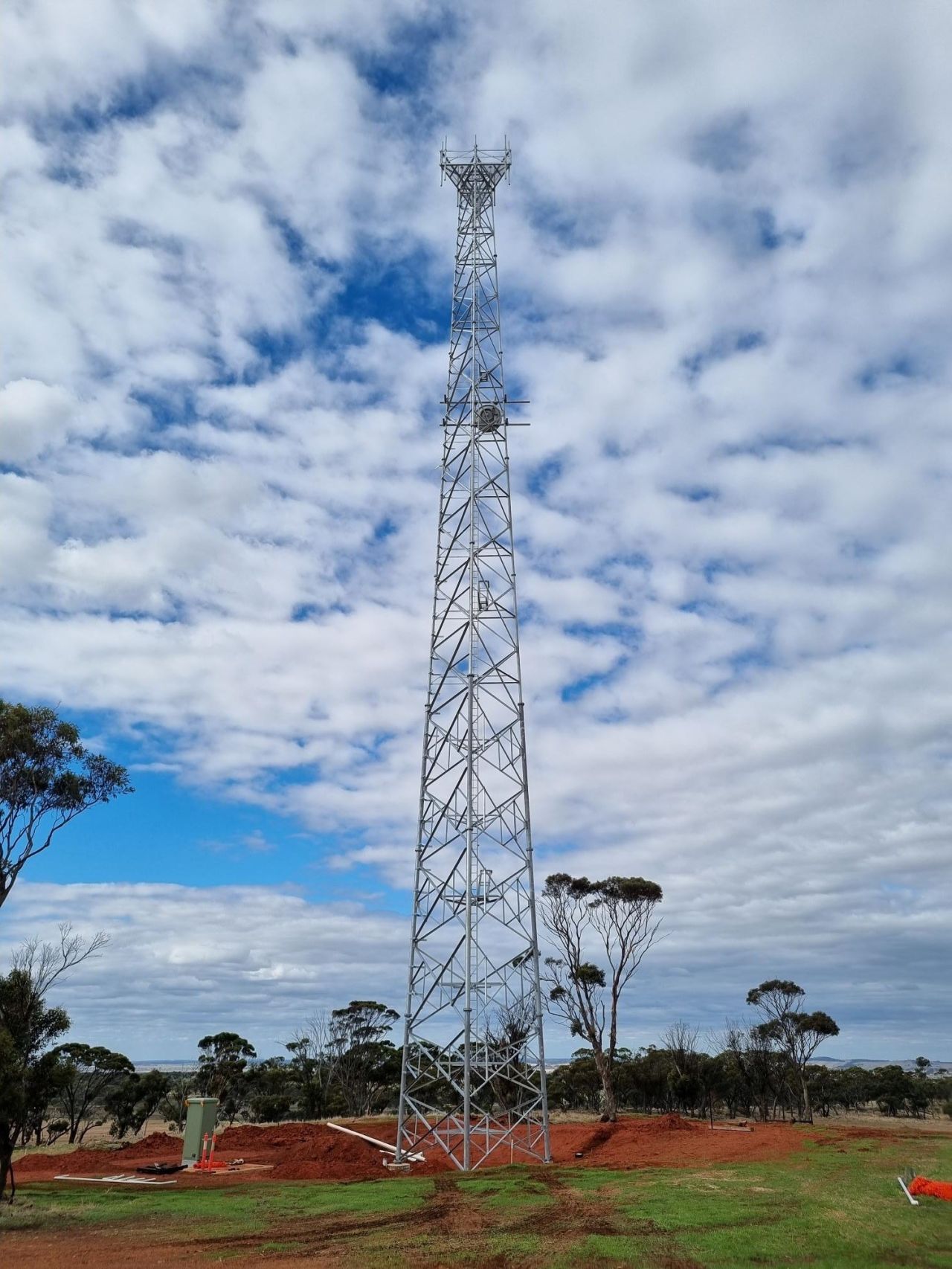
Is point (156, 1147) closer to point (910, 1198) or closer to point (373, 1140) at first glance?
point (373, 1140)

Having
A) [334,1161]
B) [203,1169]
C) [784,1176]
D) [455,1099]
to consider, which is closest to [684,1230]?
[784,1176]

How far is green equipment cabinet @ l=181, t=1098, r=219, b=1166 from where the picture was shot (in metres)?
24.2

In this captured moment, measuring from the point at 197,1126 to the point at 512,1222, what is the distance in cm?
1240

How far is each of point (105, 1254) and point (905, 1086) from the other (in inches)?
2734

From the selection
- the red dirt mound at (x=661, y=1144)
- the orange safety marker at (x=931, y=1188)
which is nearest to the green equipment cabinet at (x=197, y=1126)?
the red dirt mound at (x=661, y=1144)

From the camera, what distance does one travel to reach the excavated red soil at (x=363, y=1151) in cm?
Result: 2325

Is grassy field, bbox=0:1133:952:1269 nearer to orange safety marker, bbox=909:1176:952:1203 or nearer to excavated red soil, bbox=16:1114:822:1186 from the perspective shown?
orange safety marker, bbox=909:1176:952:1203

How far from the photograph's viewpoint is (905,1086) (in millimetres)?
66312

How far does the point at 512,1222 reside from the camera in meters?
15.4

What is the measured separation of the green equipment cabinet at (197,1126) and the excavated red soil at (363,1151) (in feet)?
3.05

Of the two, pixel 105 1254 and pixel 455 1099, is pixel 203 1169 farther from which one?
pixel 455 1099

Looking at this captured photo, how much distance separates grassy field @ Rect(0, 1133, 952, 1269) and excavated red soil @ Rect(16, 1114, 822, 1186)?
224 centimetres

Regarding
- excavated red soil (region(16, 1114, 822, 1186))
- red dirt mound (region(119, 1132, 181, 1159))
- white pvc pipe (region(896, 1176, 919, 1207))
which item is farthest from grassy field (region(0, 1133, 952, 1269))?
red dirt mound (region(119, 1132, 181, 1159))

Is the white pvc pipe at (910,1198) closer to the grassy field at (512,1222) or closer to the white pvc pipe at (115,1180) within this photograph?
the grassy field at (512,1222)
